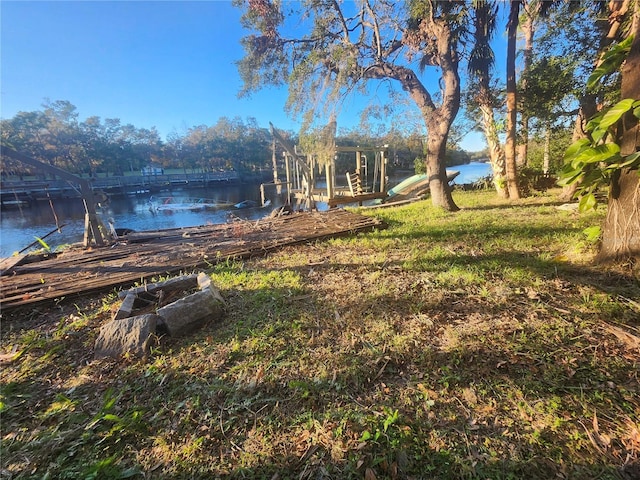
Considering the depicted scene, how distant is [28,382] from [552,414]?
11.9ft

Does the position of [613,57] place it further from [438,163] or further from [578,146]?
[438,163]

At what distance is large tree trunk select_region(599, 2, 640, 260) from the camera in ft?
7.61

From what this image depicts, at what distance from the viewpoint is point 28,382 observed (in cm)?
208

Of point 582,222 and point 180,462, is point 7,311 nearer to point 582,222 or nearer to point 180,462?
point 180,462

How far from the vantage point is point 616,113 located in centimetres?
213

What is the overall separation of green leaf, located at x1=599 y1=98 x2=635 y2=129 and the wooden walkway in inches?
152

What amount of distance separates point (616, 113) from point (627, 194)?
832 mm

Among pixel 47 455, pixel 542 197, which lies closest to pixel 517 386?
pixel 47 455

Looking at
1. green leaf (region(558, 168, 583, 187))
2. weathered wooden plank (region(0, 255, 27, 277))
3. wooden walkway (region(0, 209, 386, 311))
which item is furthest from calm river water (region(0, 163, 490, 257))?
green leaf (region(558, 168, 583, 187))

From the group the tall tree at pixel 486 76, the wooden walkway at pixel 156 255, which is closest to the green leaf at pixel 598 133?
the wooden walkway at pixel 156 255

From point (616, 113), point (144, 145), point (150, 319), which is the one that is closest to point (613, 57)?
point (616, 113)

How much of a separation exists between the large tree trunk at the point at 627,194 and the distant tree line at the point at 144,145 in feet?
39.8

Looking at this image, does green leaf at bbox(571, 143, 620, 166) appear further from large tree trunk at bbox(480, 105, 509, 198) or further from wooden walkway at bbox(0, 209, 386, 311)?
large tree trunk at bbox(480, 105, 509, 198)

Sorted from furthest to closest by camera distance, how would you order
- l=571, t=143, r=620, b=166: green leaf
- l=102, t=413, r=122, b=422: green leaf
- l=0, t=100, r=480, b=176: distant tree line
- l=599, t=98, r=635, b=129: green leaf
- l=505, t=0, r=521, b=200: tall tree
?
l=0, t=100, r=480, b=176: distant tree line → l=505, t=0, r=521, b=200: tall tree → l=571, t=143, r=620, b=166: green leaf → l=599, t=98, r=635, b=129: green leaf → l=102, t=413, r=122, b=422: green leaf
